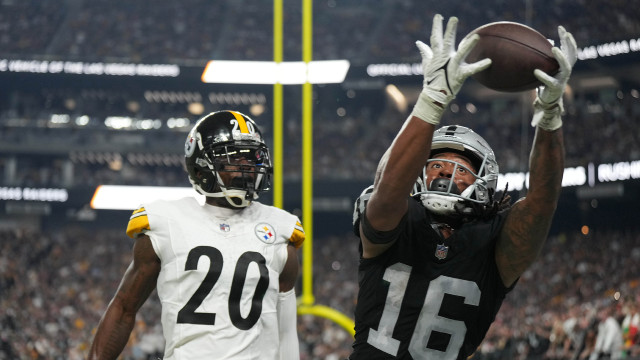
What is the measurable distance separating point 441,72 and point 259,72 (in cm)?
1627

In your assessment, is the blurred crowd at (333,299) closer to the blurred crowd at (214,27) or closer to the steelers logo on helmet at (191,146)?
the blurred crowd at (214,27)

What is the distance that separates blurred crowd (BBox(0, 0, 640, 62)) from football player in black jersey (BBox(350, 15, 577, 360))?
15.2 m

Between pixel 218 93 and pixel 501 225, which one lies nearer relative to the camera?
pixel 501 225

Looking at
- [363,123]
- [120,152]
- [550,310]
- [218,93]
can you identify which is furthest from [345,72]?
[550,310]

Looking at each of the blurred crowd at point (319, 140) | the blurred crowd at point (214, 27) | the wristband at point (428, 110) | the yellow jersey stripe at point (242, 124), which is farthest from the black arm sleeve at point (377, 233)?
the blurred crowd at point (214, 27)

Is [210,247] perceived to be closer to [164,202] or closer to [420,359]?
[164,202]

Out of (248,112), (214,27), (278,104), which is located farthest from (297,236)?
(214,27)

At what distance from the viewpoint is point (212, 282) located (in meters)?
2.07

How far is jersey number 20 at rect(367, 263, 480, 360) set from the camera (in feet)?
5.88

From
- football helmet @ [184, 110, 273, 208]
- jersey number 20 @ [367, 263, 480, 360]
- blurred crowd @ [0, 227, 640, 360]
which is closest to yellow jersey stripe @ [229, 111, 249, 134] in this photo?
football helmet @ [184, 110, 273, 208]

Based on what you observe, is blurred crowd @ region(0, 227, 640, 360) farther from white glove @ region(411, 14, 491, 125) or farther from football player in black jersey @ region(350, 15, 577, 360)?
white glove @ region(411, 14, 491, 125)

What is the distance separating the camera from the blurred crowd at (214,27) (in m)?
17.4

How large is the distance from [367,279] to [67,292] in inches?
552

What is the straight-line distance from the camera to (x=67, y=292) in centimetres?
1447
